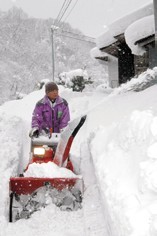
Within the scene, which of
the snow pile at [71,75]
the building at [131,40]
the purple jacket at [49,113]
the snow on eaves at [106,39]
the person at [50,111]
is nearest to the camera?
the person at [50,111]

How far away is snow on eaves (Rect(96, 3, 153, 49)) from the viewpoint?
12.1 metres

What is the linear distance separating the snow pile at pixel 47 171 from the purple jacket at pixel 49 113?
1.50 meters

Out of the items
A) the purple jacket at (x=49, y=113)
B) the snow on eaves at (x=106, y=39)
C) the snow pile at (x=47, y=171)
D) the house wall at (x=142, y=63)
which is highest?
the snow on eaves at (x=106, y=39)

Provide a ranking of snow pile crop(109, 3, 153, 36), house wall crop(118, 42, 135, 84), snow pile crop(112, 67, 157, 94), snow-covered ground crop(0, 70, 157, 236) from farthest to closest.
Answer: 1. house wall crop(118, 42, 135, 84)
2. snow pile crop(109, 3, 153, 36)
3. snow pile crop(112, 67, 157, 94)
4. snow-covered ground crop(0, 70, 157, 236)

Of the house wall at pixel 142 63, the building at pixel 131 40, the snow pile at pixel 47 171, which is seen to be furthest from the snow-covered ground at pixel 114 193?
the house wall at pixel 142 63

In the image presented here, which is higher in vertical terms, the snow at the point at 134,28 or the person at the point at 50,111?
the snow at the point at 134,28

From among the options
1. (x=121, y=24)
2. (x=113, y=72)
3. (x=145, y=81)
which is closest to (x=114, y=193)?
Answer: (x=145, y=81)

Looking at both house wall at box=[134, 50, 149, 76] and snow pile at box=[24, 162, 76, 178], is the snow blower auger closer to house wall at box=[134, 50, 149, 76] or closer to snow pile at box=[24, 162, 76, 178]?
snow pile at box=[24, 162, 76, 178]

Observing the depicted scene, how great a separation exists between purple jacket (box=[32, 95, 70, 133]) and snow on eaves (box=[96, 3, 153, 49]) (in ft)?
21.3

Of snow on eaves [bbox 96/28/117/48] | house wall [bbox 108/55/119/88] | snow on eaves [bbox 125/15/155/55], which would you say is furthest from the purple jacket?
house wall [bbox 108/55/119/88]

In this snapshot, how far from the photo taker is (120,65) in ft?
59.4

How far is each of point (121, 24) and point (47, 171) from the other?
9766 mm

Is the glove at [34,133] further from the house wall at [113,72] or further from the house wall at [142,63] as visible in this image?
the house wall at [113,72]

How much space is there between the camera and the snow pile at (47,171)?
5.00 meters
